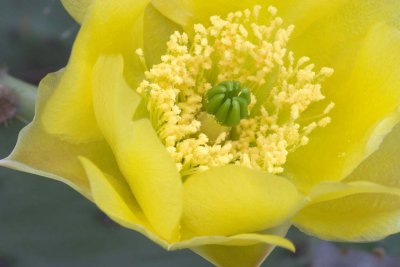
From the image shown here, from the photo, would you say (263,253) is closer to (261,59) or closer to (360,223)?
(360,223)

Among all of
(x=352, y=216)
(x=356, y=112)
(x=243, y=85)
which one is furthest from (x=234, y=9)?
(x=352, y=216)


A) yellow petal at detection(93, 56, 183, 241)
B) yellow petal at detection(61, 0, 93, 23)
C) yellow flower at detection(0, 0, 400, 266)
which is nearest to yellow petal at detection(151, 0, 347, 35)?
yellow flower at detection(0, 0, 400, 266)

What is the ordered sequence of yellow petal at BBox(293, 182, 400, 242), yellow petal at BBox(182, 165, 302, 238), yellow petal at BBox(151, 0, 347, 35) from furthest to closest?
1. yellow petal at BBox(151, 0, 347, 35)
2. yellow petal at BBox(293, 182, 400, 242)
3. yellow petal at BBox(182, 165, 302, 238)

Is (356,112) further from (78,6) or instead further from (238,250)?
(78,6)

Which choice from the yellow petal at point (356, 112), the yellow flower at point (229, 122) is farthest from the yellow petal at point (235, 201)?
the yellow petal at point (356, 112)

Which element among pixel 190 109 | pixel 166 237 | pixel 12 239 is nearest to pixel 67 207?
pixel 12 239

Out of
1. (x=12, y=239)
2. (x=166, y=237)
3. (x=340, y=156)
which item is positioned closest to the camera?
(x=166, y=237)

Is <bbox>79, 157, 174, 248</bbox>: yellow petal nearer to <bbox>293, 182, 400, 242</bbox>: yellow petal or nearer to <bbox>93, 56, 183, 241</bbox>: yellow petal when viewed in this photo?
<bbox>93, 56, 183, 241</bbox>: yellow petal
